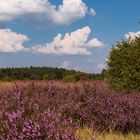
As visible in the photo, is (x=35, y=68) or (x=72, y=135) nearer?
(x=72, y=135)

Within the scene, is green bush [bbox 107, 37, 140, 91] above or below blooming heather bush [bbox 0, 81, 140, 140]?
above

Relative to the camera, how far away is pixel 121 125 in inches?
356

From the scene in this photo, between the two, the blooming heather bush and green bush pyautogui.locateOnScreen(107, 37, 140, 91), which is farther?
green bush pyautogui.locateOnScreen(107, 37, 140, 91)

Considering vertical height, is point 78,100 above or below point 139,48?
below

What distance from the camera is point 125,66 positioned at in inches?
720

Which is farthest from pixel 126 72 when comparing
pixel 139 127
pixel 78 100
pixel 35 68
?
pixel 35 68

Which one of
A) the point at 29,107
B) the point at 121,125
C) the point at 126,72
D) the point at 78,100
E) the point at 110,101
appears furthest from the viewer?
the point at 126,72

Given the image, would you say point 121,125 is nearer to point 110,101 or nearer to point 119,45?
point 110,101

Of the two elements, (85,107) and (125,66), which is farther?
(125,66)

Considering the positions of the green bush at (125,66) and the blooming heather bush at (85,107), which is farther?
the green bush at (125,66)

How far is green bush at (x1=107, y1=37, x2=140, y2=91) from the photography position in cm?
1779

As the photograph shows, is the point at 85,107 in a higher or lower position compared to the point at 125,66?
lower

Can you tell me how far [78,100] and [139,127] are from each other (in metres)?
1.92

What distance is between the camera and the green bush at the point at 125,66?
17.8m
